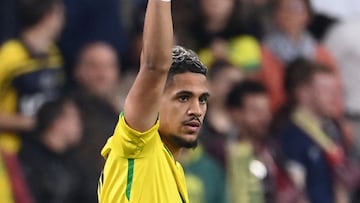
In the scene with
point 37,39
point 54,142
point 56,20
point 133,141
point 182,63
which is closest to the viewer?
point 133,141

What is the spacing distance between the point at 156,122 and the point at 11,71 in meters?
3.73

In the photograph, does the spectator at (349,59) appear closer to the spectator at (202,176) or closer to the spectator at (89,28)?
the spectator at (202,176)

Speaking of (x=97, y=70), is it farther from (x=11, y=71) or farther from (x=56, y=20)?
(x=11, y=71)

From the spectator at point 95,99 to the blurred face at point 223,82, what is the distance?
75cm

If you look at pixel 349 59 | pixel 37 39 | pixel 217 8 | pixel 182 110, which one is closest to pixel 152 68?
pixel 182 110

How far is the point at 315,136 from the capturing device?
9750mm

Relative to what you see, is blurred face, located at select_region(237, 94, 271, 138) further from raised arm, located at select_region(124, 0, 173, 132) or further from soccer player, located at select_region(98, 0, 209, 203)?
raised arm, located at select_region(124, 0, 173, 132)

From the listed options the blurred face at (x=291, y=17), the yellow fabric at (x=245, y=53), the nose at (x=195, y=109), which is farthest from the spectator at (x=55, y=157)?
the nose at (x=195, y=109)

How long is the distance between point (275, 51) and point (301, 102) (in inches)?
16.7

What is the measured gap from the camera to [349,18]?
10.5 meters

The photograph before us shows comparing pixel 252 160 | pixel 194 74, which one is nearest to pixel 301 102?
pixel 252 160

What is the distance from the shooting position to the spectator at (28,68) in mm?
8359

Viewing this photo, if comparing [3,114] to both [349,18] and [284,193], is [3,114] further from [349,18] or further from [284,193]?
[349,18]

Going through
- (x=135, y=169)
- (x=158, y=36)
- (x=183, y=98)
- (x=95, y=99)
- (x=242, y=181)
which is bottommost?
(x=242, y=181)
